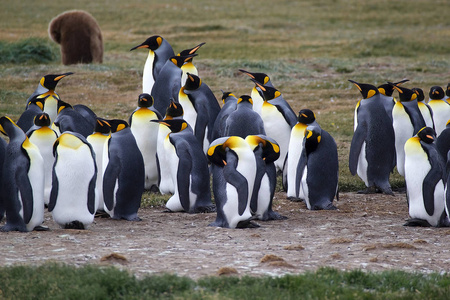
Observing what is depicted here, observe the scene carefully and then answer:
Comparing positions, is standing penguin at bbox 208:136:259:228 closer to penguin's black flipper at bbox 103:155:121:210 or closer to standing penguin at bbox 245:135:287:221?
standing penguin at bbox 245:135:287:221

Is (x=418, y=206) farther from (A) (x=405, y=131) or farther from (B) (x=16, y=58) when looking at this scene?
(B) (x=16, y=58)

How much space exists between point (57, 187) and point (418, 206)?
353cm

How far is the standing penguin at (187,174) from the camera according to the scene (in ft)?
23.5

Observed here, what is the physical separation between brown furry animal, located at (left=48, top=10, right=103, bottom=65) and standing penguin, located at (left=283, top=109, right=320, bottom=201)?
444 inches

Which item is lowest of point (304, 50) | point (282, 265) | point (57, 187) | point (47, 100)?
point (282, 265)

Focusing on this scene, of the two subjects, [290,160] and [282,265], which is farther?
[290,160]

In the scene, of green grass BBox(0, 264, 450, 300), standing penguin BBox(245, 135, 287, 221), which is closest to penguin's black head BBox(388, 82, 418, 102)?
standing penguin BBox(245, 135, 287, 221)

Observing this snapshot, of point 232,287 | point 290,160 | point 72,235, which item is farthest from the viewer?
point 290,160

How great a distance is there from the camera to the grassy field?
14.4 meters

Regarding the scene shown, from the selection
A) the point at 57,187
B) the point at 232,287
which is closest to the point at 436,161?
the point at 232,287

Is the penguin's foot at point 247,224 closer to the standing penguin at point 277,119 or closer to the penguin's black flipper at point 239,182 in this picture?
the penguin's black flipper at point 239,182

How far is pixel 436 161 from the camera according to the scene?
258 inches

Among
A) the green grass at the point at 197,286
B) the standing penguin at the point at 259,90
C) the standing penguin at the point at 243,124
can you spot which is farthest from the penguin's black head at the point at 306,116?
the green grass at the point at 197,286

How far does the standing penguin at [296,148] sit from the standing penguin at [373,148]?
3.13ft
